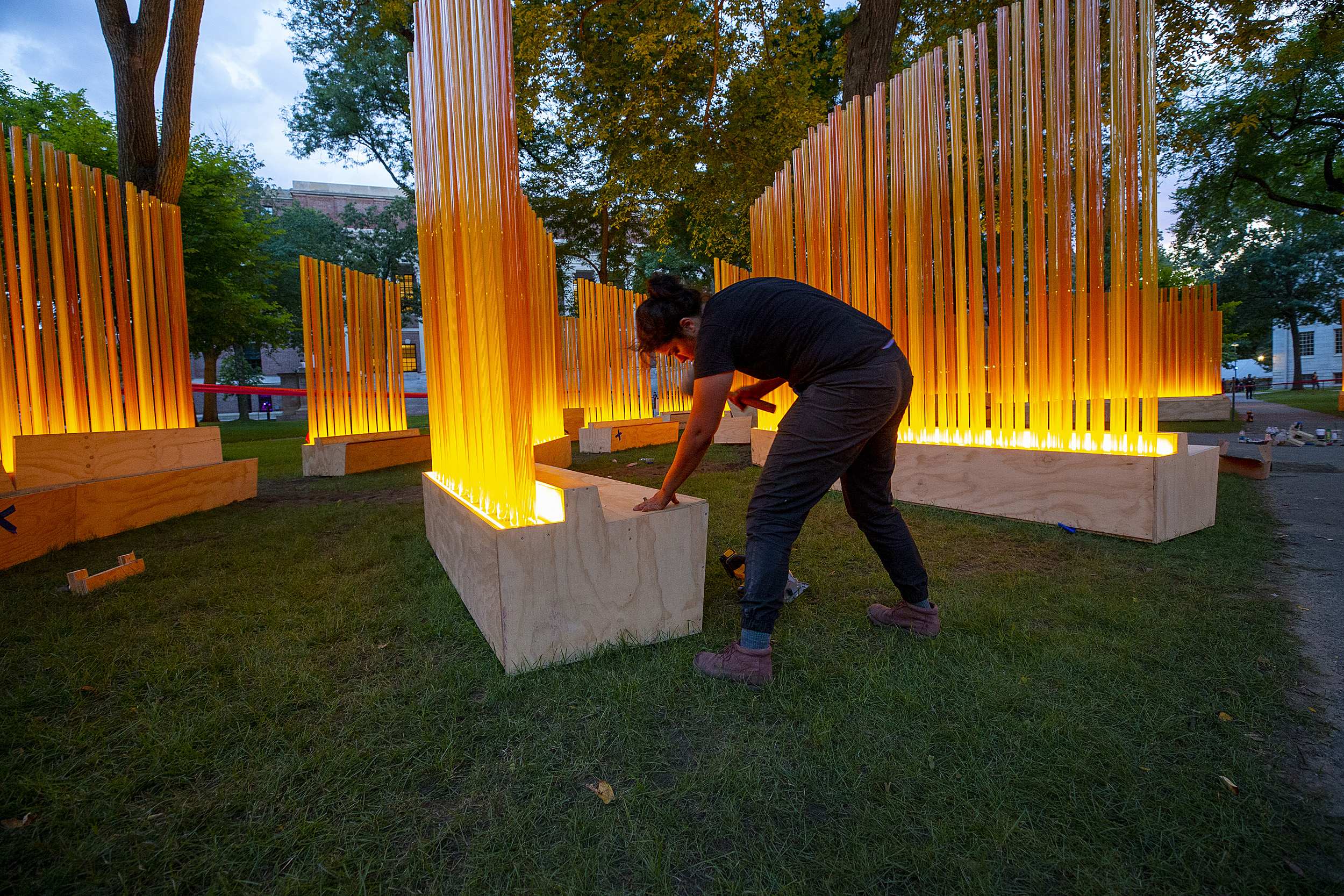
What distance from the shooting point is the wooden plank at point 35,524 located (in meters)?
3.61

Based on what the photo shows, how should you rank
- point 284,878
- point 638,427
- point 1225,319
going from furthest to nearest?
point 1225,319
point 638,427
point 284,878

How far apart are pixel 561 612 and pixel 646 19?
10351mm

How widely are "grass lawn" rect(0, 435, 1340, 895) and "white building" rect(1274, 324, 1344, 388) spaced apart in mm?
45070

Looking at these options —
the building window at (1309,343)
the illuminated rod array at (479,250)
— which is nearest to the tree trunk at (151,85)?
the illuminated rod array at (479,250)

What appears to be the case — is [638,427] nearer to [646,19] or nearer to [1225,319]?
[646,19]

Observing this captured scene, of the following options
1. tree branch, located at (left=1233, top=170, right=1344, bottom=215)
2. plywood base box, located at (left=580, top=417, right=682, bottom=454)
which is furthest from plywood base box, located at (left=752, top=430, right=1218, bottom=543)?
tree branch, located at (left=1233, top=170, right=1344, bottom=215)

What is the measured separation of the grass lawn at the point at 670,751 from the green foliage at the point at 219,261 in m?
14.1

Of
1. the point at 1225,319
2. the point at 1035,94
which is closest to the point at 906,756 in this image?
the point at 1035,94

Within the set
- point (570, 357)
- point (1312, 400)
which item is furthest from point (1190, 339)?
point (570, 357)

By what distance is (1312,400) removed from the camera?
54.0 ft

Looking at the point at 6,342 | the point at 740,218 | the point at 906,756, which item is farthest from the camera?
the point at 740,218

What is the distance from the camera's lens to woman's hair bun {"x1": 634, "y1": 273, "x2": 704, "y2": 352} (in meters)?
2.46

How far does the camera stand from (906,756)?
5.57 ft

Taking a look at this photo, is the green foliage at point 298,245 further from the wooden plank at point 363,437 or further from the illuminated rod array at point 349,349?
the wooden plank at point 363,437
